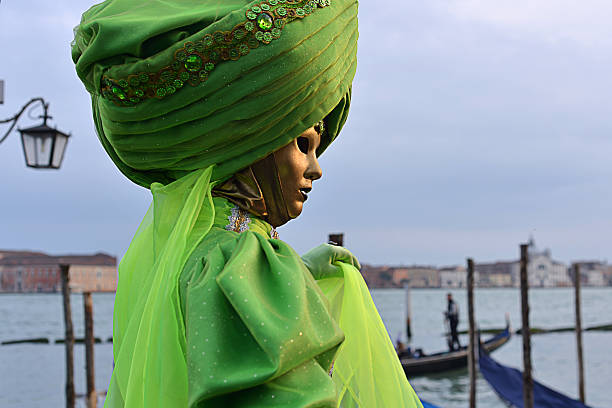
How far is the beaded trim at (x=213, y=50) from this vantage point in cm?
96

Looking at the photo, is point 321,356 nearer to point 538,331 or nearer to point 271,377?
point 271,377

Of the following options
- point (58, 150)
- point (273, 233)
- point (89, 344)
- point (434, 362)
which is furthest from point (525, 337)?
point (273, 233)

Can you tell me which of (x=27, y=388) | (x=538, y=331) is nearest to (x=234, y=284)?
(x=27, y=388)

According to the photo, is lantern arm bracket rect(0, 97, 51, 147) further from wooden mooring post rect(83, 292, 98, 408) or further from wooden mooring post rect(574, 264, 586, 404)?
wooden mooring post rect(574, 264, 586, 404)

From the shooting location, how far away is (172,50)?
96 cm

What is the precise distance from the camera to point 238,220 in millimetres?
1124

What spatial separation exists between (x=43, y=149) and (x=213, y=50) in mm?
5563

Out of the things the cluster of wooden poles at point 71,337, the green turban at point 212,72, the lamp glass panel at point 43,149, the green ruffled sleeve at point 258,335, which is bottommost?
the cluster of wooden poles at point 71,337

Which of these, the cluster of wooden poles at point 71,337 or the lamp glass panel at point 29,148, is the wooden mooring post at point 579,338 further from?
the lamp glass panel at point 29,148

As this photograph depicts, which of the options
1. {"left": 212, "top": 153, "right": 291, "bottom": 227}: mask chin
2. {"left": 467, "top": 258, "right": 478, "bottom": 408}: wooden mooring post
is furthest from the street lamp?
{"left": 467, "top": 258, "right": 478, "bottom": 408}: wooden mooring post

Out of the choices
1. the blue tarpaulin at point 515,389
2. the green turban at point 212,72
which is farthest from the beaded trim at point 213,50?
the blue tarpaulin at point 515,389

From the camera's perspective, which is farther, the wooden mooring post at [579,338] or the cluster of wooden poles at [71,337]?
the wooden mooring post at [579,338]

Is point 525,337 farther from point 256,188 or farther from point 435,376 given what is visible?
point 256,188

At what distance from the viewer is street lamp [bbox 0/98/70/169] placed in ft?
19.5
